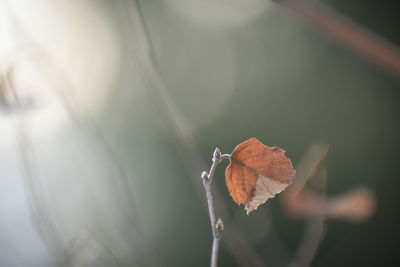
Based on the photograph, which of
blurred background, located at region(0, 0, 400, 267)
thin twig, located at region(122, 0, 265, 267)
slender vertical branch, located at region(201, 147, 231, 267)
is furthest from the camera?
blurred background, located at region(0, 0, 400, 267)

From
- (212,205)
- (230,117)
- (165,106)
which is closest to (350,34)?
(212,205)

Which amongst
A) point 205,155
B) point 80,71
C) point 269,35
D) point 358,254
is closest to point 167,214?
point 205,155

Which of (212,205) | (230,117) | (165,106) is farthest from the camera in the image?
(230,117)

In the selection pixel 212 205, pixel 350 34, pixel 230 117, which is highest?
pixel 350 34

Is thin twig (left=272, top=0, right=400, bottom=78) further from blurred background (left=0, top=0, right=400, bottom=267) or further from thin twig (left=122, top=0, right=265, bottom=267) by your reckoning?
blurred background (left=0, top=0, right=400, bottom=267)

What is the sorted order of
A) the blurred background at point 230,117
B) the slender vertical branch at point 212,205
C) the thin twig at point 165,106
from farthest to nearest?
the blurred background at point 230,117
the thin twig at point 165,106
the slender vertical branch at point 212,205

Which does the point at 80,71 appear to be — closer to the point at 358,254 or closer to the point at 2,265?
the point at 2,265

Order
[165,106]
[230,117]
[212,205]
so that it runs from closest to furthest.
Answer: [212,205]
[165,106]
[230,117]

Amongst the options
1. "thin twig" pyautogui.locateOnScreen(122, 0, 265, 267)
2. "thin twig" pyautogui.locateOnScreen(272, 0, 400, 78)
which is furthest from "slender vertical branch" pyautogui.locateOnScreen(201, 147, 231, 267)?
"thin twig" pyautogui.locateOnScreen(122, 0, 265, 267)

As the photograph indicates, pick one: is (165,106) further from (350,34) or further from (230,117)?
(230,117)

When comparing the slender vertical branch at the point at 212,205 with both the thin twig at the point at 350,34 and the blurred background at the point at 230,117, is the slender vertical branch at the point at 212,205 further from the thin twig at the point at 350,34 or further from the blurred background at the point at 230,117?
the blurred background at the point at 230,117

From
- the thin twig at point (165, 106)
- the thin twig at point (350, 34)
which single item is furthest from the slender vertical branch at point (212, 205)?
the thin twig at point (165, 106)
